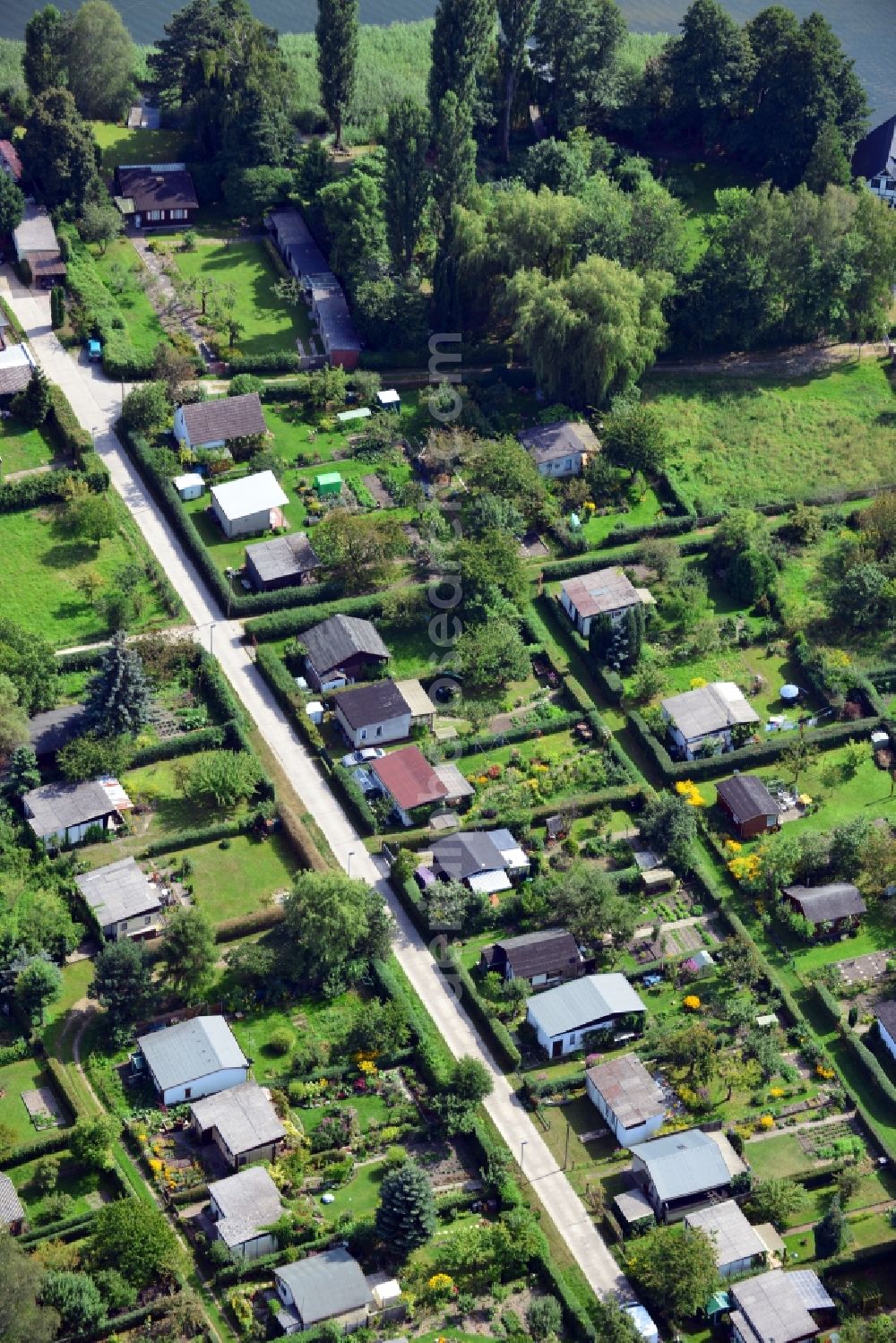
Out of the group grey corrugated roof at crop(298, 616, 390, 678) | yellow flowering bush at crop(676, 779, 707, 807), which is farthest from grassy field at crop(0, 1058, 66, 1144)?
yellow flowering bush at crop(676, 779, 707, 807)

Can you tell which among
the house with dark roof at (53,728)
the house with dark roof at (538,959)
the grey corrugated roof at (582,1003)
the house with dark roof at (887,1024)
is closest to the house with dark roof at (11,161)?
the house with dark roof at (53,728)

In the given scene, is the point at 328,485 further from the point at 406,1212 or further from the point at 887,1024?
the point at 406,1212

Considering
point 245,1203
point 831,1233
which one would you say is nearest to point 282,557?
point 245,1203

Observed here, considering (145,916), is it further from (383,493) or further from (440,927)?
(383,493)

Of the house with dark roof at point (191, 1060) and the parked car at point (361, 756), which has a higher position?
the parked car at point (361, 756)

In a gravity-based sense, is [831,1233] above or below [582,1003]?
below

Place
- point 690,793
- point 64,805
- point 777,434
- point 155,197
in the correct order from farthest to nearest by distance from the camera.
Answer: point 155,197 < point 777,434 < point 690,793 < point 64,805

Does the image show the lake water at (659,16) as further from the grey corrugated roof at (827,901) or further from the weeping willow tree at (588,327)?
the grey corrugated roof at (827,901)
